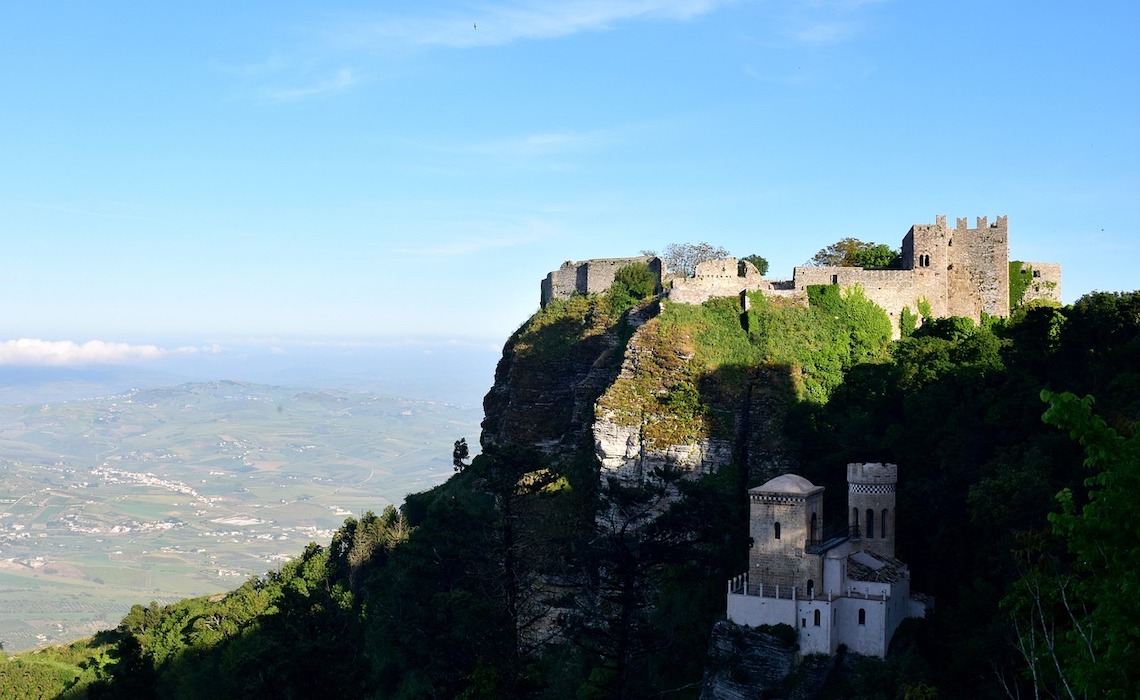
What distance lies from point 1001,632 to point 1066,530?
15001 millimetres

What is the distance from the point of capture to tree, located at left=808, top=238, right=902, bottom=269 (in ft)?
210

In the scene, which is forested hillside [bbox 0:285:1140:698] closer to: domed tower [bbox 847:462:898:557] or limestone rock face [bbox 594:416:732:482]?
limestone rock face [bbox 594:416:732:482]

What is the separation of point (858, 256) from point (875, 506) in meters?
28.5

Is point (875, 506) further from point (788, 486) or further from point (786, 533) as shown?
point (786, 533)

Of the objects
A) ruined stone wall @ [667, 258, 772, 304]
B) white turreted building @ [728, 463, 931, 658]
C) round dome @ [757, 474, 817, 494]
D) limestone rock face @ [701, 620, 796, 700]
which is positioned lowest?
limestone rock face @ [701, 620, 796, 700]

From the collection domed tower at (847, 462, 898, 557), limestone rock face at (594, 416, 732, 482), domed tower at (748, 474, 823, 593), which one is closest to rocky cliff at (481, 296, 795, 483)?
limestone rock face at (594, 416, 732, 482)

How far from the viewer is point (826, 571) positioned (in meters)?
38.5

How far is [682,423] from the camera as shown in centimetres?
5012


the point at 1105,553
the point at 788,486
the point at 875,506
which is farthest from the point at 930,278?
the point at 1105,553

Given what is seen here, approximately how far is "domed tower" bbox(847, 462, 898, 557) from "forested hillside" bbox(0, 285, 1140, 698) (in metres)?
1.57

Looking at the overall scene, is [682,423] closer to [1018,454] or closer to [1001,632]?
[1018,454]

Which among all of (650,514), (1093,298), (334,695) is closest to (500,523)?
(650,514)

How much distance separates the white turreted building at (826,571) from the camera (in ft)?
124

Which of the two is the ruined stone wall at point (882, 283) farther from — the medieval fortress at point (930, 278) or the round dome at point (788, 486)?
the round dome at point (788, 486)
